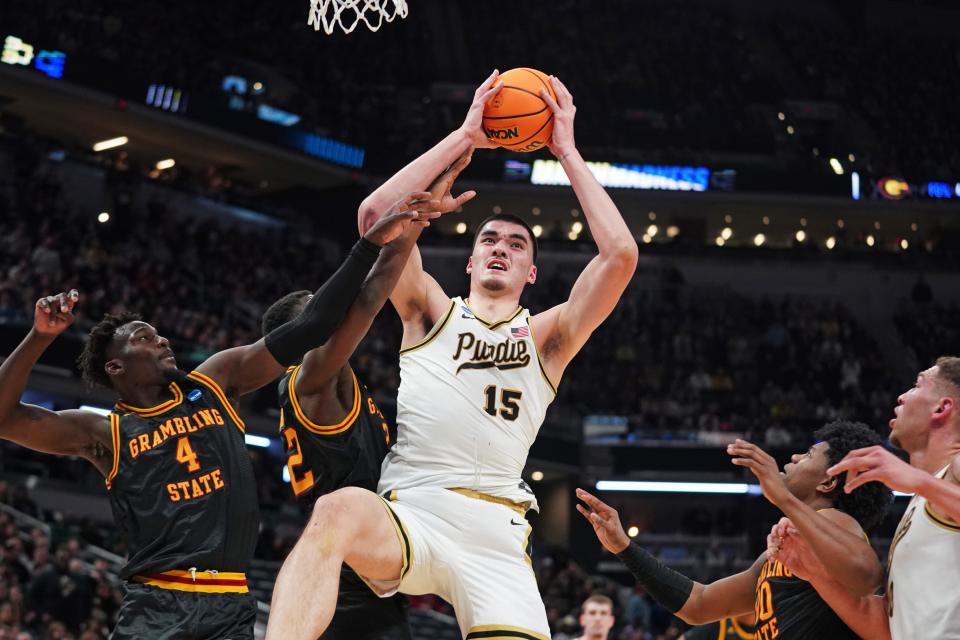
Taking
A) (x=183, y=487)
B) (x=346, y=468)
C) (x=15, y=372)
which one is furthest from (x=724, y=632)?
(x=15, y=372)

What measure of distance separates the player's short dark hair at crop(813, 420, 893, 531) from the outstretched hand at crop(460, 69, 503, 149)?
2.21 meters

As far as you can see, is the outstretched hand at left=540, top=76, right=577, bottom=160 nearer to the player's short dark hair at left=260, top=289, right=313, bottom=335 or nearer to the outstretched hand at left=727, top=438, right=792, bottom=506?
the player's short dark hair at left=260, top=289, right=313, bottom=335

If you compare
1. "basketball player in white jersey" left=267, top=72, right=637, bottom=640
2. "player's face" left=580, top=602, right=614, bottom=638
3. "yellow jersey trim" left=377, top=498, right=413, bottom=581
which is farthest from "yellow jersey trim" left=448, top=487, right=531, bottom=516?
"player's face" left=580, top=602, right=614, bottom=638

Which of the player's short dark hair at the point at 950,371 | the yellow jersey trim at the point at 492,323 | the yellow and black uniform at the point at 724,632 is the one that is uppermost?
the player's short dark hair at the point at 950,371

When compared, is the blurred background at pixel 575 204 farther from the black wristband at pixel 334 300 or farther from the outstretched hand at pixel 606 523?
the black wristband at pixel 334 300

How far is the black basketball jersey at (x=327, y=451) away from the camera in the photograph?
554 centimetres

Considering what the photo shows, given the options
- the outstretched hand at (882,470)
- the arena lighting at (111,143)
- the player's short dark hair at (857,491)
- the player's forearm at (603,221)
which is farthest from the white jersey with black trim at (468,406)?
the arena lighting at (111,143)

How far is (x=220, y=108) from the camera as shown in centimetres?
2870

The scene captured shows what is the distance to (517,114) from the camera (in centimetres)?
573

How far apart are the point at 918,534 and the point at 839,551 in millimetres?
349

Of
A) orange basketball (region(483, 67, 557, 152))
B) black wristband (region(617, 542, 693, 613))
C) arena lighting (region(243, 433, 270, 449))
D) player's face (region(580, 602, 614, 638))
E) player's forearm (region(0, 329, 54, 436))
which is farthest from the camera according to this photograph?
arena lighting (region(243, 433, 270, 449))

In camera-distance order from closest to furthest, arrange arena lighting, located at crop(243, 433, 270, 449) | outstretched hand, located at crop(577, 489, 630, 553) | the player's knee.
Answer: the player's knee → outstretched hand, located at crop(577, 489, 630, 553) → arena lighting, located at crop(243, 433, 270, 449)

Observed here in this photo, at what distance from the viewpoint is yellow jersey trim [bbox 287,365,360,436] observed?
551cm

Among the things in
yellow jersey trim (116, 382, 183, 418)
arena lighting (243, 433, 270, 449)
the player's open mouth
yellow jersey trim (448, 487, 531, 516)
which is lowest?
arena lighting (243, 433, 270, 449)
